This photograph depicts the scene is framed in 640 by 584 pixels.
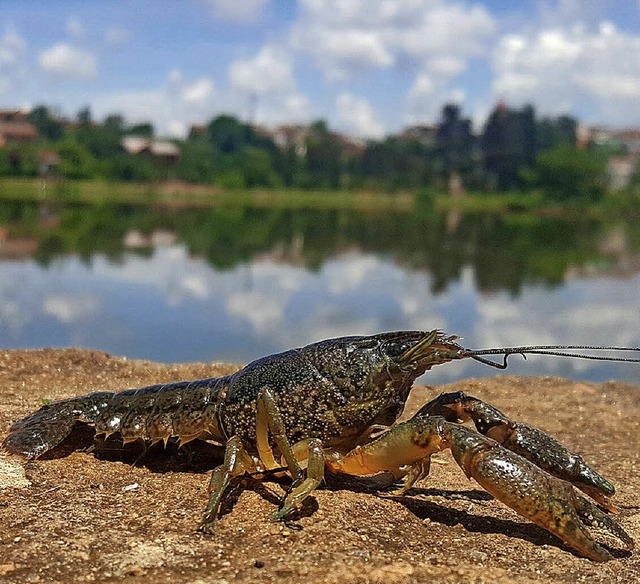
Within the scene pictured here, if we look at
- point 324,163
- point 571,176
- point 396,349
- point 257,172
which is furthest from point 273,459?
point 324,163

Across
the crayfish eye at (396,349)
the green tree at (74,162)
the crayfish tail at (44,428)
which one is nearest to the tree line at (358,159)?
the green tree at (74,162)

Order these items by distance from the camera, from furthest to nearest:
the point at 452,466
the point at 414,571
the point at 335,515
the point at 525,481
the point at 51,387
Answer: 1. the point at 51,387
2. the point at 452,466
3. the point at 335,515
4. the point at 525,481
5. the point at 414,571

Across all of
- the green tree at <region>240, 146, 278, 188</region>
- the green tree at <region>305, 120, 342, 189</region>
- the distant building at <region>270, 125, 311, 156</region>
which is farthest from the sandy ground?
the distant building at <region>270, 125, 311, 156</region>

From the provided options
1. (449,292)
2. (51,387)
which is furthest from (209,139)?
(51,387)

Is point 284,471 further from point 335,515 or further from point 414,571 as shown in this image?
point 414,571

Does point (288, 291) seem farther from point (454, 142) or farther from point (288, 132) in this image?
point (288, 132)

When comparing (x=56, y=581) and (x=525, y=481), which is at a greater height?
(x=525, y=481)

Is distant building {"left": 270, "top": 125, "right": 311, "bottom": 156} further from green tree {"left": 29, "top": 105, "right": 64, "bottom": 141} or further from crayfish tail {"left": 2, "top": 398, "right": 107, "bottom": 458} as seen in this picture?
crayfish tail {"left": 2, "top": 398, "right": 107, "bottom": 458}
